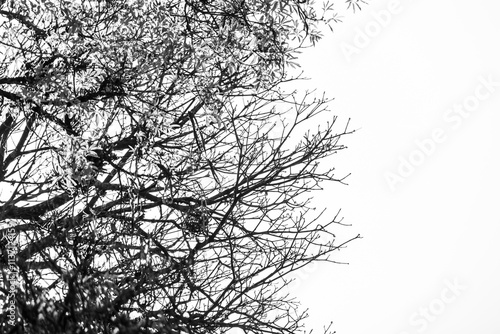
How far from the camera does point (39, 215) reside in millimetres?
11078

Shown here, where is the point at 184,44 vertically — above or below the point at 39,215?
below

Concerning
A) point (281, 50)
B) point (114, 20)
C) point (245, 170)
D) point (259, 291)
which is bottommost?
point (259, 291)

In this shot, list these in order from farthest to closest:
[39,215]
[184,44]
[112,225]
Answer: [39,215]
[112,225]
[184,44]

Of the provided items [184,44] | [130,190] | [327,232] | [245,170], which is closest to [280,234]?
[327,232]

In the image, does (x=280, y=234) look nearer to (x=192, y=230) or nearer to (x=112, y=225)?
(x=192, y=230)

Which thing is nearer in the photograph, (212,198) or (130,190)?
(130,190)

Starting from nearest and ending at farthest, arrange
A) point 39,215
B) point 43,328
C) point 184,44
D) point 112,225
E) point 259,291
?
point 43,328
point 184,44
point 112,225
point 259,291
point 39,215

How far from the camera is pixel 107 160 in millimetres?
9641

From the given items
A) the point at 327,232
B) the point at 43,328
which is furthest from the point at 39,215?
the point at 43,328

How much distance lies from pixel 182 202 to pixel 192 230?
0.65m

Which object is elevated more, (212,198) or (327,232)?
(212,198)

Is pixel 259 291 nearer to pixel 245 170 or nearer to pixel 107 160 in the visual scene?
pixel 245 170

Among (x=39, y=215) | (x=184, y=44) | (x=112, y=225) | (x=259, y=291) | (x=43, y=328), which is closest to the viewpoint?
(x=43, y=328)

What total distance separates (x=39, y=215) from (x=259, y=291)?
3.58 metres
